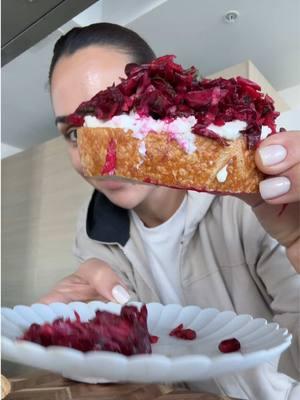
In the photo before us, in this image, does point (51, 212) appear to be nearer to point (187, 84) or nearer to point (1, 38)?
point (1, 38)

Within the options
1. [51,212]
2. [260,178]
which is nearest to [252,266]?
[260,178]

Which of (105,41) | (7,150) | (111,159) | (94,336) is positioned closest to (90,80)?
(105,41)

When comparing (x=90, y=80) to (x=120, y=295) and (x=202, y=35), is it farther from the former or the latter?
(x=202, y=35)

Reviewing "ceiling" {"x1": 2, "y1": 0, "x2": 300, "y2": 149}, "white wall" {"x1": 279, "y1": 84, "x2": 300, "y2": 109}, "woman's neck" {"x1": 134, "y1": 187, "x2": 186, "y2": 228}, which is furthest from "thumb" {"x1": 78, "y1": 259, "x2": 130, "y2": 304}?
"white wall" {"x1": 279, "y1": 84, "x2": 300, "y2": 109}

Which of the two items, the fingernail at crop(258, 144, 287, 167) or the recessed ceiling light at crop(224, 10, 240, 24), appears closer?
the fingernail at crop(258, 144, 287, 167)

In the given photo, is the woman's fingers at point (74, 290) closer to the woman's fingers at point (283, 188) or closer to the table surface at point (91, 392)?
the table surface at point (91, 392)

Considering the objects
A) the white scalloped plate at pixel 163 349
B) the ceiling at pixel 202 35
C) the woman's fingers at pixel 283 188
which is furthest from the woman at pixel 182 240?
the ceiling at pixel 202 35

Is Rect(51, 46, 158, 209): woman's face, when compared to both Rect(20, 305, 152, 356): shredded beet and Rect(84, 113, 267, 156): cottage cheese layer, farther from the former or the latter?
Rect(20, 305, 152, 356): shredded beet
